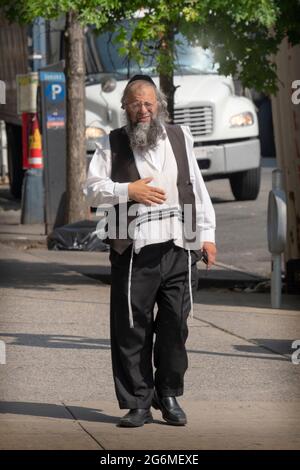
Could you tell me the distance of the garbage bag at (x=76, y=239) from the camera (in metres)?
15.5

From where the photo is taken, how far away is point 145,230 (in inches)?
265

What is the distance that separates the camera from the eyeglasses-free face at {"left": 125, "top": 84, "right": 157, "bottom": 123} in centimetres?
670

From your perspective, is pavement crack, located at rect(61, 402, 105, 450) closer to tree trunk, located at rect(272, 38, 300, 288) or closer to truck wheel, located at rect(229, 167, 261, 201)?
tree trunk, located at rect(272, 38, 300, 288)

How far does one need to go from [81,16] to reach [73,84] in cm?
489

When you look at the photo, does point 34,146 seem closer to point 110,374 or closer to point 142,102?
point 110,374

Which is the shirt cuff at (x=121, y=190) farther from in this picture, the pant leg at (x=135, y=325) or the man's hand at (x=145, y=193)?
the pant leg at (x=135, y=325)

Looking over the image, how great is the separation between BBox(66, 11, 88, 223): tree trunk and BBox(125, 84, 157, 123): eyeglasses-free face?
31.4 ft

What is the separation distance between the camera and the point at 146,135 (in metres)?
6.70

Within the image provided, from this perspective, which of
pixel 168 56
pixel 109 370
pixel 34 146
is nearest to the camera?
pixel 109 370

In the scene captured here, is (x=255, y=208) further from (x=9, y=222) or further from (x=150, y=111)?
(x=150, y=111)

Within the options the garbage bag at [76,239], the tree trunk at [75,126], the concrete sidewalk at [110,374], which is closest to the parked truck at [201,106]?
the tree trunk at [75,126]

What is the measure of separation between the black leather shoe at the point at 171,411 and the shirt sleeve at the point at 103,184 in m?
0.97

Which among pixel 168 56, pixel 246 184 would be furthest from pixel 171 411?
pixel 246 184

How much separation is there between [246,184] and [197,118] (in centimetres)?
147
